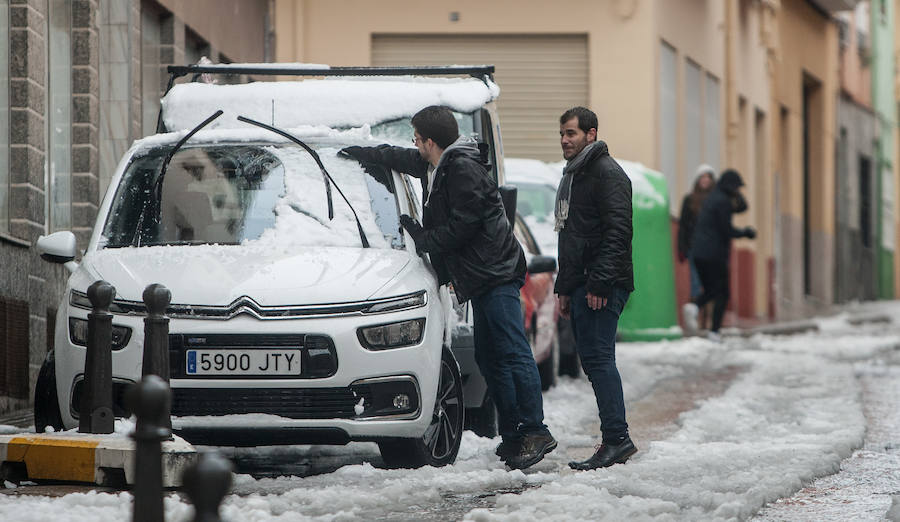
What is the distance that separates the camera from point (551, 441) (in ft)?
29.0

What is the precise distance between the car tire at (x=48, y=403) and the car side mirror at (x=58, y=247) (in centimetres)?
44

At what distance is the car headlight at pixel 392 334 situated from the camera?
320 inches

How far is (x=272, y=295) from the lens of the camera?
26.6 ft

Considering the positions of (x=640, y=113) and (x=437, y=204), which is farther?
(x=640, y=113)

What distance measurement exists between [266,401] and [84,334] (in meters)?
0.88

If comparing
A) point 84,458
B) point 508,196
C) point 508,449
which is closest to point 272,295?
point 84,458

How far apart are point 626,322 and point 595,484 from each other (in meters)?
12.5

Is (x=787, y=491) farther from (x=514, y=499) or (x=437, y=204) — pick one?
(x=437, y=204)

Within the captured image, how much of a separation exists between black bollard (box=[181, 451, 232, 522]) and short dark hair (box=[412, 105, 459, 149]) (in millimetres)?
4900

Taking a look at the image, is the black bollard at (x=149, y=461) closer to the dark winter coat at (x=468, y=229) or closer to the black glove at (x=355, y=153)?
the dark winter coat at (x=468, y=229)

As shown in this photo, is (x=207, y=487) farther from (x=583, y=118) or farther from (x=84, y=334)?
(x=583, y=118)

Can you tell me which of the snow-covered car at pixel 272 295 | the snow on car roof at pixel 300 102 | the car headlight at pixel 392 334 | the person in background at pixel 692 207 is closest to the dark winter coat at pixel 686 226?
the person in background at pixel 692 207

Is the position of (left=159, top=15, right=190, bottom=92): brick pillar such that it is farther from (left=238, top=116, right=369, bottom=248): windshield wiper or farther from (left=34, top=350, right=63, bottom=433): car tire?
(left=34, top=350, right=63, bottom=433): car tire

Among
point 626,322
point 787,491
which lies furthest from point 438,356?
point 626,322
